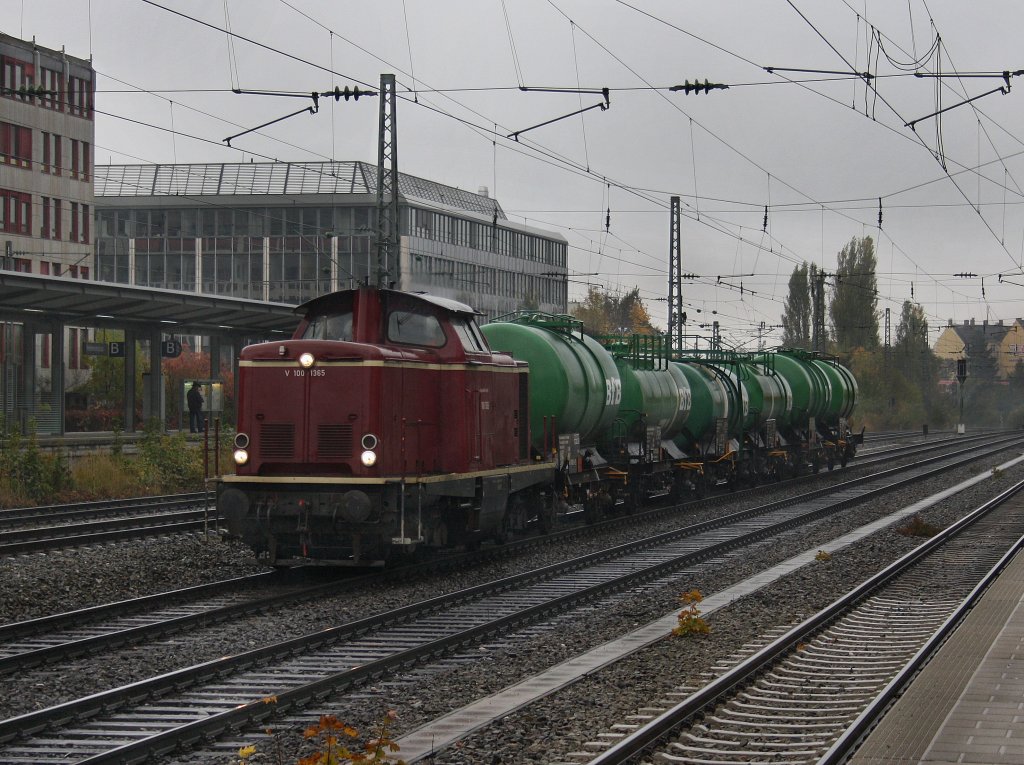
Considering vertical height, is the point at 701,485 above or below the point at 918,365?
below

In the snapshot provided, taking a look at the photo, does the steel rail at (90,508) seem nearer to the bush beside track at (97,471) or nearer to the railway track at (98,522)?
the railway track at (98,522)

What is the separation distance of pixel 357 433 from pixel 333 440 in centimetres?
33

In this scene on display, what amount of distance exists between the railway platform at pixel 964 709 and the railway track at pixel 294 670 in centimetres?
417

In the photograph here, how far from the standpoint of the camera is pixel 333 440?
48.1ft

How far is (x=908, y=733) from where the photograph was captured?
25.8 feet

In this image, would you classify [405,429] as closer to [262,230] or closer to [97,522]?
[97,522]

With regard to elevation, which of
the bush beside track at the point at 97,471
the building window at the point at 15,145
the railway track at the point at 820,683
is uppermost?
the building window at the point at 15,145

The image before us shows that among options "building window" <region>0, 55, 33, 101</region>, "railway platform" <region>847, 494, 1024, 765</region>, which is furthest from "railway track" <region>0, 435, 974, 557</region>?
"building window" <region>0, 55, 33, 101</region>

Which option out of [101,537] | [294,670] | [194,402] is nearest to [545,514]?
[101,537]

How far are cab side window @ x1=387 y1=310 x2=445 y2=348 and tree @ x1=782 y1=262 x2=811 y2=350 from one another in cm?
7551

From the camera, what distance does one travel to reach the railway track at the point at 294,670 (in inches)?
322

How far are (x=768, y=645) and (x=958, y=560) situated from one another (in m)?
8.36

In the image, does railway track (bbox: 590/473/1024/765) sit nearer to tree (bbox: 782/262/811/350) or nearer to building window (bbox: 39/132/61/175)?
building window (bbox: 39/132/61/175)

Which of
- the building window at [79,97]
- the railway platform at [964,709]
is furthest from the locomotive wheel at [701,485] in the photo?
the building window at [79,97]
